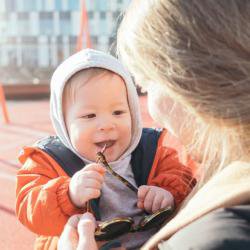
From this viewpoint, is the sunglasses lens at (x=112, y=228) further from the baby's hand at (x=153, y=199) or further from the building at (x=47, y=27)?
the building at (x=47, y=27)

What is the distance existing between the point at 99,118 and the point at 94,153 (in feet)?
0.35

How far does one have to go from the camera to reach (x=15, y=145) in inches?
209

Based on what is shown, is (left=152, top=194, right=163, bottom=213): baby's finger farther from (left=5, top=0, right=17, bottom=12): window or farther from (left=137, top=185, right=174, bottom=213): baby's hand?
(left=5, top=0, right=17, bottom=12): window

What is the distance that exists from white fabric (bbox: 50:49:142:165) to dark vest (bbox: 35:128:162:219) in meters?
0.02

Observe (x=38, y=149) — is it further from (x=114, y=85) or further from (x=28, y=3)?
(x=28, y=3)

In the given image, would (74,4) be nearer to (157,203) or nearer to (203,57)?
(157,203)

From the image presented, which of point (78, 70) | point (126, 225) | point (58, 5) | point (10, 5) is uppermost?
point (78, 70)

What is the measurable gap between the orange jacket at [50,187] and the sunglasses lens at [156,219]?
200mm

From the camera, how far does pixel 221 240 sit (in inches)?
34.2

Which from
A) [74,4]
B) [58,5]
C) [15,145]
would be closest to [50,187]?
[15,145]

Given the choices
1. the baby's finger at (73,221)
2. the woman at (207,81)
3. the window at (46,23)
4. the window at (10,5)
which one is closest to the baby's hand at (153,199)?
the baby's finger at (73,221)

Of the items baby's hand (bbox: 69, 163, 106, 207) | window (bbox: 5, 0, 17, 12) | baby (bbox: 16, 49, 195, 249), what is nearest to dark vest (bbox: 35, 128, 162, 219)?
baby (bbox: 16, 49, 195, 249)

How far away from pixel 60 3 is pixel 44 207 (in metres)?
27.1

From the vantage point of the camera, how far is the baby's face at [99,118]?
1.71 metres
